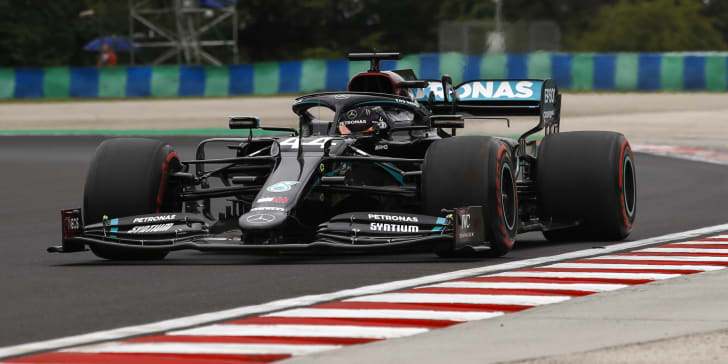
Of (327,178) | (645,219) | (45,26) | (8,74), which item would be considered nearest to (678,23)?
(45,26)

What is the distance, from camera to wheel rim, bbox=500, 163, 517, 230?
11.0m

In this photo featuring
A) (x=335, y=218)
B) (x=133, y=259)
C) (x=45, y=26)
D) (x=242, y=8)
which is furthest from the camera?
(x=242, y=8)

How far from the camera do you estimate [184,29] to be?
6328 cm

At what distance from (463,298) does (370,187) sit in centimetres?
265

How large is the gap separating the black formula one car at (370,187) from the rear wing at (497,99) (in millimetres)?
26

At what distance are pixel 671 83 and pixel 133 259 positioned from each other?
3189 centimetres

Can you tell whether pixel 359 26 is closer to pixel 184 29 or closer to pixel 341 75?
pixel 184 29

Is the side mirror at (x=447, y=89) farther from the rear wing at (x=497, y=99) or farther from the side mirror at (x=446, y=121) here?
the side mirror at (x=446, y=121)

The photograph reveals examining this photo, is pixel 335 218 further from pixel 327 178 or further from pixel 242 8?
pixel 242 8

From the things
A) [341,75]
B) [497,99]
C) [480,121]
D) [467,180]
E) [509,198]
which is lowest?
[509,198]

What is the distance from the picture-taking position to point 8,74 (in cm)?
4603

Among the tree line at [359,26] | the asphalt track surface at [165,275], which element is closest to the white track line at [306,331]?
the asphalt track surface at [165,275]

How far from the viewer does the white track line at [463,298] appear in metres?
8.31

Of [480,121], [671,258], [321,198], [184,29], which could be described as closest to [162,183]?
[321,198]
